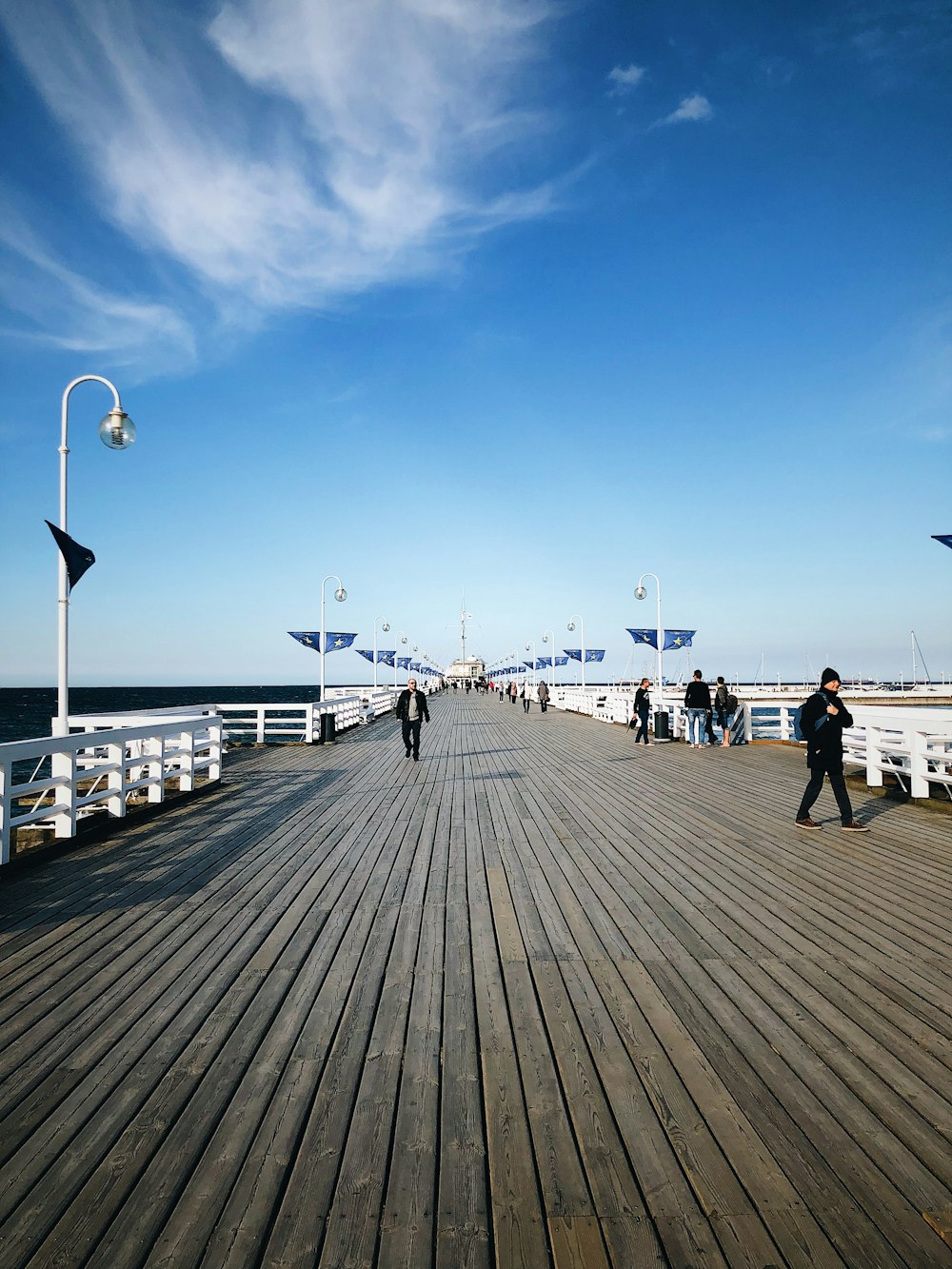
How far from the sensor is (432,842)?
309 inches

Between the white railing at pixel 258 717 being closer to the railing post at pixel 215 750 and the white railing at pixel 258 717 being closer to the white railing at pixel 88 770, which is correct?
the railing post at pixel 215 750

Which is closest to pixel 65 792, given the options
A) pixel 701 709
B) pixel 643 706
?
pixel 643 706

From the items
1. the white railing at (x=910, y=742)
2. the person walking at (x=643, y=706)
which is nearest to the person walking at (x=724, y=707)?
the person walking at (x=643, y=706)

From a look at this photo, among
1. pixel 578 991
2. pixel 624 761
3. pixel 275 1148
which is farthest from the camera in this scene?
pixel 624 761

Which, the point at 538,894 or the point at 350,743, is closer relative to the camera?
the point at 538,894

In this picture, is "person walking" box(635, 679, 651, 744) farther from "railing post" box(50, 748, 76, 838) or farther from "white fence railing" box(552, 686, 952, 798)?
"railing post" box(50, 748, 76, 838)

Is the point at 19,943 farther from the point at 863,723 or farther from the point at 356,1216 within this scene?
the point at 863,723

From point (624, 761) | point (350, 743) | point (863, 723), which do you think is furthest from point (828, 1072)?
point (350, 743)

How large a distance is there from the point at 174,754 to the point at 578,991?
8579mm

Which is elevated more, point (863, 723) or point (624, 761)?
point (863, 723)

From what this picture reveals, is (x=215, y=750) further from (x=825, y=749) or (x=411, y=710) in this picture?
(x=825, y=749)

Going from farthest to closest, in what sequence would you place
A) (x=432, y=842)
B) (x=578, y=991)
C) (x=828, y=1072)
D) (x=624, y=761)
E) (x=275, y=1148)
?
(x=624, y=761), (x=432, y=842), (x=578, y=991), (x=828, y=1072), (x=275, y=1148)

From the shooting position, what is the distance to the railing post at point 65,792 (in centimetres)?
760

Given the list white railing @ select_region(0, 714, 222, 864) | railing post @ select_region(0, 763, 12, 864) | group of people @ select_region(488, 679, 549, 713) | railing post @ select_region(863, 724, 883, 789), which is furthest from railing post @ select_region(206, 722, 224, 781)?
group of people @ select_region(488, 679, 549, 713)
